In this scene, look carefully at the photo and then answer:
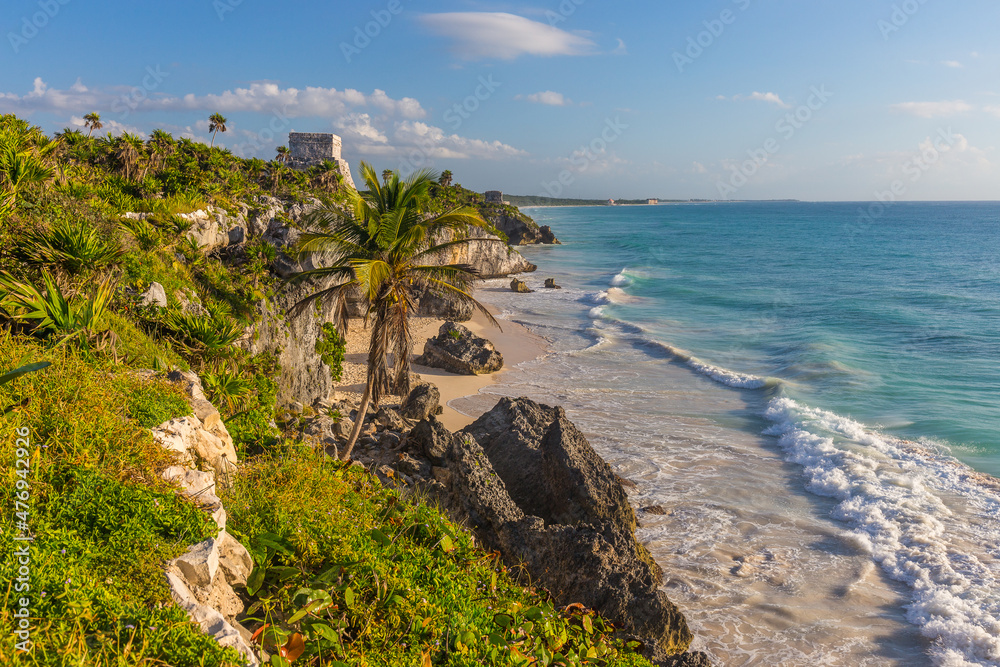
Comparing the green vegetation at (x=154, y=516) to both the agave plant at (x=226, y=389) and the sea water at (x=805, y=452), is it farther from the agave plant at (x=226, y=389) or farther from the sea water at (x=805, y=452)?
the sea water at (x=805, y=452)

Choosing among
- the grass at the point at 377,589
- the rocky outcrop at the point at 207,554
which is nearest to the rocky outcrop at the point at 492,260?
the grass at the point at 377,589

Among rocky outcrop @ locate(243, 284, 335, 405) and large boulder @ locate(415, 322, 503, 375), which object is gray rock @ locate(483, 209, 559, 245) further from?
rocky outcrop @ locate(243, 284, 335, 405)

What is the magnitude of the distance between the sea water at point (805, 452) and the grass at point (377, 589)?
4221 mm

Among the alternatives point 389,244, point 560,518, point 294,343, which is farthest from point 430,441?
point 294,343

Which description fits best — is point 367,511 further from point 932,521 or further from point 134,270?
point 932,521

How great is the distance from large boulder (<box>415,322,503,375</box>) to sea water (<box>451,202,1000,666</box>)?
35.2 inches

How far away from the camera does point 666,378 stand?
20.8 m

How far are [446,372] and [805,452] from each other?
38.3ft

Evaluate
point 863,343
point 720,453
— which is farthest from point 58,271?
point 863,343

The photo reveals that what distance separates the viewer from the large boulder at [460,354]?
20219 millimetres

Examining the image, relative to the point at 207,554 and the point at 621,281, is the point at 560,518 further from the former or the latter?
the point at 621,281

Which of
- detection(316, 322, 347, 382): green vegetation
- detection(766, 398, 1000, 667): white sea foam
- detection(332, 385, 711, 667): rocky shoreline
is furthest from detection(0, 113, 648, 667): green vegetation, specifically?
detection(766, 398, 1000, 667): white sea foam

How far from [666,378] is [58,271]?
1822cm

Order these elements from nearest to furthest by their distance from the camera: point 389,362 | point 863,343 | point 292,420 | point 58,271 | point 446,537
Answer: point 446,537
point 58,271
point 292,420
point 389,362
point 863,343
